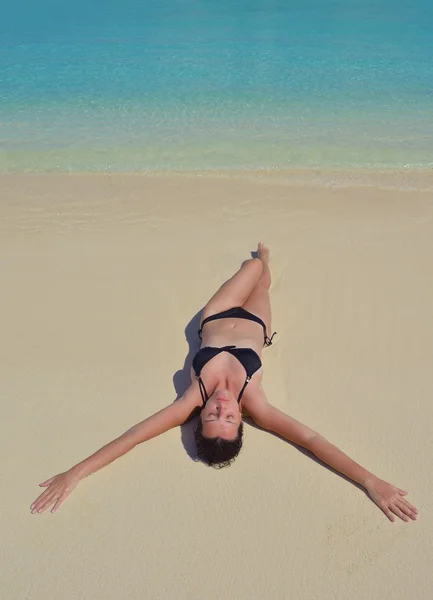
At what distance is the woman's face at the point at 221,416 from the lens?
391 centimetres

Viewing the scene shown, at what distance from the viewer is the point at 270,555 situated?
11.4 feet

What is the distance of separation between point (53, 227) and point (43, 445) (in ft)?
10.6

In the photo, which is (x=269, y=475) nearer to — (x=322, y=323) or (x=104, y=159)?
(x=322, y=323)

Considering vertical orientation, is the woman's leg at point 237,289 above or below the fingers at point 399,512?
above

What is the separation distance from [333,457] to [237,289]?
6.13 ft

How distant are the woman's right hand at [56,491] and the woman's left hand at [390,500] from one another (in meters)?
1.83

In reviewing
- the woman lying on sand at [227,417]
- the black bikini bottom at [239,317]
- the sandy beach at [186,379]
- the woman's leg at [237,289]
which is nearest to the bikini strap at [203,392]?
the woman lying on sand at [227,417]

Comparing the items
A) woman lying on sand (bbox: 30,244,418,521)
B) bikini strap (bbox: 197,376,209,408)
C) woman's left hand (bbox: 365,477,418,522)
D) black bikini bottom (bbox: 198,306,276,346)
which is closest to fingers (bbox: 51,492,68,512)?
woman lying on sand (bbox: 30,244,418,521)

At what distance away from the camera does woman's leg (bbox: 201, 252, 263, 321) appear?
5.16m

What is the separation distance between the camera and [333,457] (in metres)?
3.89

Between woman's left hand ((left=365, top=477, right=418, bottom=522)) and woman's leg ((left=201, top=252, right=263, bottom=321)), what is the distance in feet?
6.47

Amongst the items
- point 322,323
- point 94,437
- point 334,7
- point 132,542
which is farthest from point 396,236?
point 334,7

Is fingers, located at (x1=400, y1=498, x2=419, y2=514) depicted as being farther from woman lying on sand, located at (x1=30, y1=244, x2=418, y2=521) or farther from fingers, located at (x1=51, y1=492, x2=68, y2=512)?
fingers, located at (x1=51, y1=492, x2=68, y2=512)

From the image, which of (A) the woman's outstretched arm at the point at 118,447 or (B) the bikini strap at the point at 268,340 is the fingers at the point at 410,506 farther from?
(B) the bikini strap at the point at 268,340
